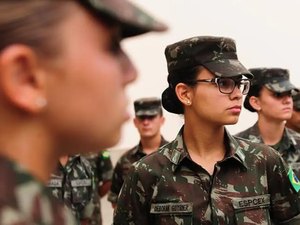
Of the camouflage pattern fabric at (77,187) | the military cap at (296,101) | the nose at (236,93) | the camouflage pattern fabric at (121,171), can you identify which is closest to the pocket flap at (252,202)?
the nose at (236,93)

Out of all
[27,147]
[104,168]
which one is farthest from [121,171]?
[27,147]

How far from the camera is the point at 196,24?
16.2ft

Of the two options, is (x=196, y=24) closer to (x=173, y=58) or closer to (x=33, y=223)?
(x=173, y=58)

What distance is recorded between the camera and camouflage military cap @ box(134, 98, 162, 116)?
4258mm

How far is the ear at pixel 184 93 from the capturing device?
2006 mm

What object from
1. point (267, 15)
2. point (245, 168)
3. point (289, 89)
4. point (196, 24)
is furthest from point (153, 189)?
point (267, 15)

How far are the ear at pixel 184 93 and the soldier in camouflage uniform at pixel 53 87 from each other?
4.12 feet

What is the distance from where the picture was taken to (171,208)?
5.98ft

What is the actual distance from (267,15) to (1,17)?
4801mm

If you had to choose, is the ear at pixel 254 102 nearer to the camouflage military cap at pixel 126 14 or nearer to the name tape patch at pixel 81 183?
the name tape patch at pixel 81 183

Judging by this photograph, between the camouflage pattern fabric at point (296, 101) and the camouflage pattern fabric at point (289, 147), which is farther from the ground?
the camouflage pattern fabric at point (296, 101)

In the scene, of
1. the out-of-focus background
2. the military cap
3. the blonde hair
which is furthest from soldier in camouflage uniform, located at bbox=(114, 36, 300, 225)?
the out-of-focus background

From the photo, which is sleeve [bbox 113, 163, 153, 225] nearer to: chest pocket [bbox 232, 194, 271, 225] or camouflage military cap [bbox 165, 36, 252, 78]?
chest pocket [bbox 232, 194, 271, 225]

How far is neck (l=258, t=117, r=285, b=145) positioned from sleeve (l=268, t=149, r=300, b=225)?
5.01 ft
